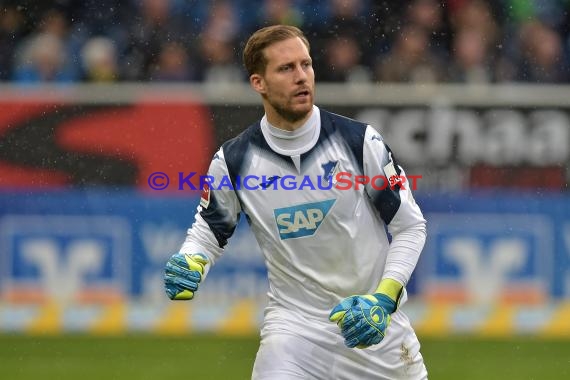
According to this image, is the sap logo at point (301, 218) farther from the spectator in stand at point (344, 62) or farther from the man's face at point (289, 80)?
the spectator in stand at point (344, 62)

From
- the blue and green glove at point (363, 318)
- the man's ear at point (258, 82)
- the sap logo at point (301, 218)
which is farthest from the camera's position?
the man's ear at point (258, 82)

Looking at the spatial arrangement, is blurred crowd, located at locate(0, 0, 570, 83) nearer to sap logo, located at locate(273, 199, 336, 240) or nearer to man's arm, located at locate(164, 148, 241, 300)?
man's arm, located at locate(164, 148, 241, 300)

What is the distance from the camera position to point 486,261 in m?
13.0

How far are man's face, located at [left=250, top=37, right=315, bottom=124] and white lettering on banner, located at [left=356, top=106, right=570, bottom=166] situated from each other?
270 inches

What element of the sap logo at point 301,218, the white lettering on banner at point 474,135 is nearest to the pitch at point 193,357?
the white lettering on banner at point 474,135

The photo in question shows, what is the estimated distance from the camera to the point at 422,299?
516 inches

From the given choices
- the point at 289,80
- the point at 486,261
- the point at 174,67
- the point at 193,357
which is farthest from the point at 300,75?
the point at 174,67

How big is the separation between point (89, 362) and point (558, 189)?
4.85 meters

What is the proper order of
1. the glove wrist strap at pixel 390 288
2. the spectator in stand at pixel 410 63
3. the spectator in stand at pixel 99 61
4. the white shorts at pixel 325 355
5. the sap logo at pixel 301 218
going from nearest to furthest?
1. the glove wrist strap at pixel 390 288
2. the white shorts at pixel 325 355
3. the sap logo at pixel 301 218
4. the spectator in stand at pixel 410 63
5. the spectator in stand at pixel 99 61

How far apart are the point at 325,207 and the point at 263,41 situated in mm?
832

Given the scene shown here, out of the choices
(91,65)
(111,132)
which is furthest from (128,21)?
(111,132)

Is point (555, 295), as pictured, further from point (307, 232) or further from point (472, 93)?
point (307, 232)

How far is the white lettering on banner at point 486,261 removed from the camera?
13.0 meters

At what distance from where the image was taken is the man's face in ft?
20.5
